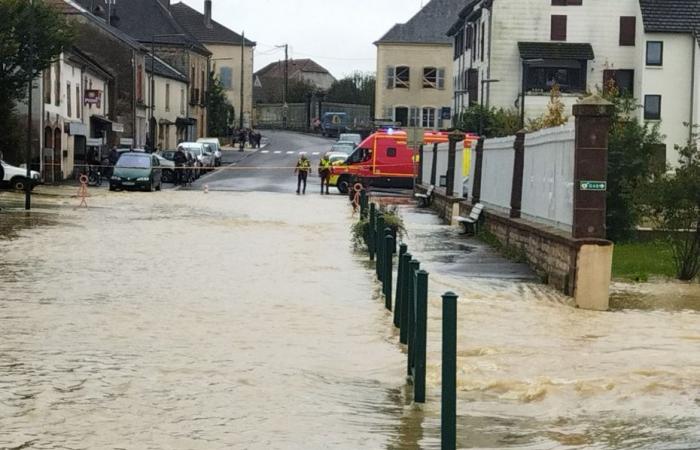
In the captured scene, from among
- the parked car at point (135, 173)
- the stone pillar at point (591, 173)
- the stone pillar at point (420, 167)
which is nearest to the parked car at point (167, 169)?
the parked car at point (135, 173)

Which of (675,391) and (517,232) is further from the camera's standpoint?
(517,232)

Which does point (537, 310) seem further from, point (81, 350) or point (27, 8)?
point (27, 8)

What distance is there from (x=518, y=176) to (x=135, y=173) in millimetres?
30122

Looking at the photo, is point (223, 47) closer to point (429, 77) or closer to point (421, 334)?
point (429, 77)

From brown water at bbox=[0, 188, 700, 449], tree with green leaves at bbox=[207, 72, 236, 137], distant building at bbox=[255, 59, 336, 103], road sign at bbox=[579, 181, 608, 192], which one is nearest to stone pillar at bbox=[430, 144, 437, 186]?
brown water at bbox=[0, 188, 700, 449]

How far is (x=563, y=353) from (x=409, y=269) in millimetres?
2710

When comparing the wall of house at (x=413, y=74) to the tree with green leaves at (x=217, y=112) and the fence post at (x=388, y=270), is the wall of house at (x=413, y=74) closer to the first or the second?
the tree with green leaves at (x=217, y=112)

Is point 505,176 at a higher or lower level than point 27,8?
lower

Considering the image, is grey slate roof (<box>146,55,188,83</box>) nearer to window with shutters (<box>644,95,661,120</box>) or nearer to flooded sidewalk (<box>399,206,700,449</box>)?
window with shutters (<box>644,95,661,120</box>)

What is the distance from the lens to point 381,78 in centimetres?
10588

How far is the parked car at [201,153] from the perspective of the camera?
67625 millimetres

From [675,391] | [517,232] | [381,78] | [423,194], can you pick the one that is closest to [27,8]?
[423,194]

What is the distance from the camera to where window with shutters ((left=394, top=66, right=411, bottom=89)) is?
10562 centimetres

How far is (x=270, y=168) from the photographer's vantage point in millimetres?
71000
